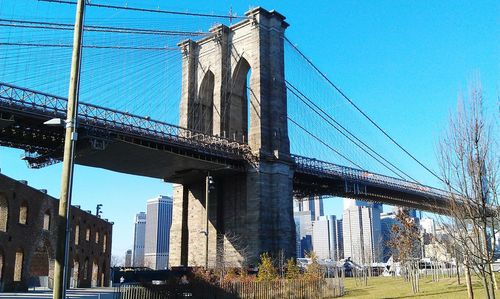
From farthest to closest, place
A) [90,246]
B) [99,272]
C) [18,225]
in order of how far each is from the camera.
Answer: [99,272], [90,246], [18,225]

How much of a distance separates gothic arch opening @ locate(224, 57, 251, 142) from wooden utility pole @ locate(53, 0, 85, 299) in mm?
48222

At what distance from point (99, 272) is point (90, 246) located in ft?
19.1

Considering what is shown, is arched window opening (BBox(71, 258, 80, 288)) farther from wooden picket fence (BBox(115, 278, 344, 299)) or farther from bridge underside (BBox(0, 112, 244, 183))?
wooden picket fence (BBox(115, 278, 344, 299))

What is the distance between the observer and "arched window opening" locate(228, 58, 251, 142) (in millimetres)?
62531

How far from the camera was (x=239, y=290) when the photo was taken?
3069 centimetres

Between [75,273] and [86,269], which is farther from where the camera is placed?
[86,269]

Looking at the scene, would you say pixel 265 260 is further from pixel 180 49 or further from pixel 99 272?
pixel 180 49

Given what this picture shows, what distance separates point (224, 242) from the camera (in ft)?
185

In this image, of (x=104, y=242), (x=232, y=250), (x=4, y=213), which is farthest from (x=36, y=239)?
(x=104, y=242)

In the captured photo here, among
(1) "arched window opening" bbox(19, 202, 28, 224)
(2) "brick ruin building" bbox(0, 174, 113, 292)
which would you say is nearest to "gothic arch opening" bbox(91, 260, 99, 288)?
(2) "brick ruin building" bbox(0, 174, 113, 292)

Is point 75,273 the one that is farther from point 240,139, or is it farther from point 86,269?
point 240,139

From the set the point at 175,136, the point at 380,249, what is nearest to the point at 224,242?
the point at 175,136

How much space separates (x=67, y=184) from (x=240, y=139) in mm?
50694

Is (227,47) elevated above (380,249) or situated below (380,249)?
above
